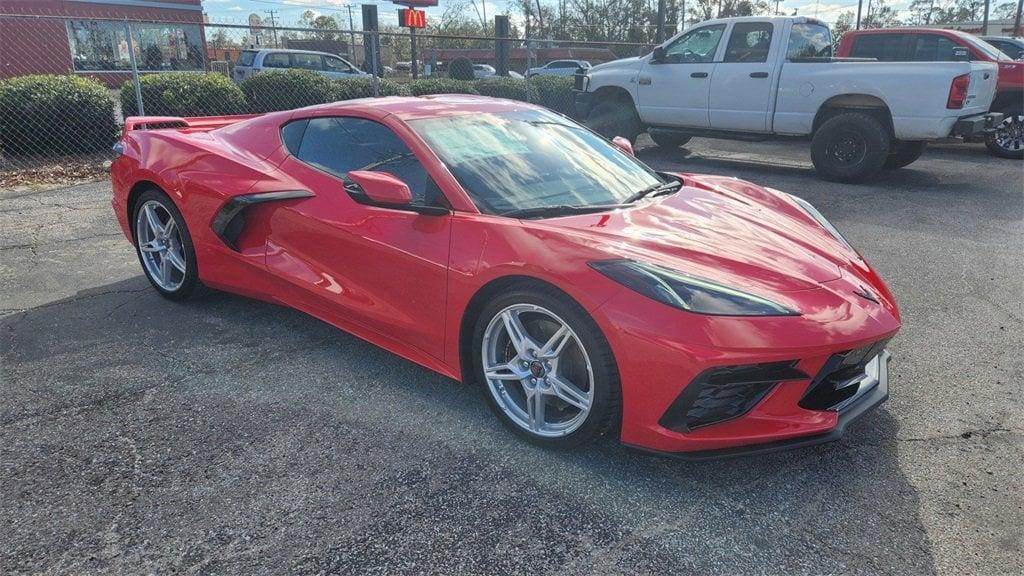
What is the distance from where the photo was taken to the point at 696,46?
→ 9.71m

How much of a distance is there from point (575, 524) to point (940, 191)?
7.99 metres

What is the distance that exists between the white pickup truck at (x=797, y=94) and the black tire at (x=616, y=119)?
0.05 feet

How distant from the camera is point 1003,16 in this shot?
57.5 m

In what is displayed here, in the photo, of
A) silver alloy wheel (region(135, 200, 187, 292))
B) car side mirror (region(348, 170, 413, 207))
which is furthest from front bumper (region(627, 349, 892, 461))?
silver alloy wheel (region(135, 200, 187, 292))

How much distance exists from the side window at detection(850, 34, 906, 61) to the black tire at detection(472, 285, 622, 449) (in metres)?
10.3

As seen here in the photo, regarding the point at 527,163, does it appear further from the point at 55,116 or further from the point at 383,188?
the point at 55,116

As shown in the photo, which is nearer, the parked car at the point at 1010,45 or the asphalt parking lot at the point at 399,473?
the asphalt parking lot at the point at 399,473

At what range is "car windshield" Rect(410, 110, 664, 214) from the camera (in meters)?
3.02

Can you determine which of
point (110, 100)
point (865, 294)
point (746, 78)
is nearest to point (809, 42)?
point (746, 78)

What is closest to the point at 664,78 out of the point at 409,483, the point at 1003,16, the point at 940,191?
the point at 940,191

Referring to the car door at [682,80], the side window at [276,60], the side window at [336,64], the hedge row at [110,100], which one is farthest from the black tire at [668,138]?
the side window at [276,60]

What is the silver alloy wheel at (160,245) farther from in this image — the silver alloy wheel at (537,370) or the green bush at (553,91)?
the green bush at (553,91)

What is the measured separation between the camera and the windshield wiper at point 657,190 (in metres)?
3.29

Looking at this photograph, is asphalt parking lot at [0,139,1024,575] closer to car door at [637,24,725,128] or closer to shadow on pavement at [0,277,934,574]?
shadow on pavement at [0,277,934,574]
